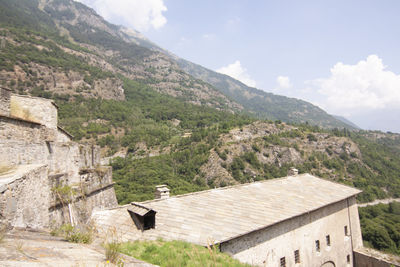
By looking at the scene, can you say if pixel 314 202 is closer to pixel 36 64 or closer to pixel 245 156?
pixel 245 156

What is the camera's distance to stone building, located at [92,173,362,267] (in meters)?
9.41

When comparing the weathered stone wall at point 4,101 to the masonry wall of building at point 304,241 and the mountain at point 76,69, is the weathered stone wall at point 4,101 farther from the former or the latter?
the mountain at point 76,69

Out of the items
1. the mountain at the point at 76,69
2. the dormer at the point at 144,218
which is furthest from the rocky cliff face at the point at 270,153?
the mountain at the point at 76,69

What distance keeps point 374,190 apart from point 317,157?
17.0m

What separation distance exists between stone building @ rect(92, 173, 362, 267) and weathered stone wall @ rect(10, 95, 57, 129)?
5.66 meters

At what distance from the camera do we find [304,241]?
12.8 meters

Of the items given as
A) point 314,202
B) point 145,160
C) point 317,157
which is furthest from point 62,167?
point 317,157

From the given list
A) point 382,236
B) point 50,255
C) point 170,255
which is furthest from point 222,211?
point 382,236

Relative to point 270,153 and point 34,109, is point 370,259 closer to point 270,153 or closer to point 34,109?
point 34,109

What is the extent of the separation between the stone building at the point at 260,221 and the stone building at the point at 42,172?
1.88 metres

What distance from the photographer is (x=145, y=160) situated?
62.3 meters

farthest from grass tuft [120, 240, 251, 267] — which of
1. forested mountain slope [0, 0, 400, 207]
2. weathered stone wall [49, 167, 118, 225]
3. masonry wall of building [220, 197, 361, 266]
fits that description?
forested mountain slope [0, 0, 400, 207]

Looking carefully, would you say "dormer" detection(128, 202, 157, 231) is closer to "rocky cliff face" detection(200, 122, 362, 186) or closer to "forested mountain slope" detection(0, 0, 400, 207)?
"forested mountain slope" detection(0, 0, 400, 207)

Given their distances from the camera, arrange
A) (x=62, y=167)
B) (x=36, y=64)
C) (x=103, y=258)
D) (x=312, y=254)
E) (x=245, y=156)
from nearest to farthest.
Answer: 1. (x=103, y=258)
2. (x=62, y=167)
3. (x=312, y=254)
4. (x=245, y=156)
5. (x=36, y=64)
